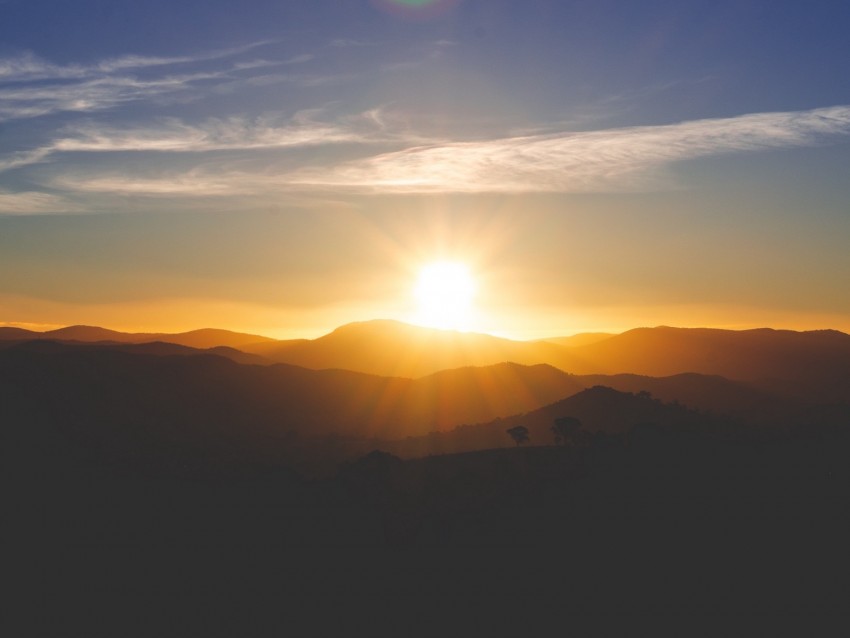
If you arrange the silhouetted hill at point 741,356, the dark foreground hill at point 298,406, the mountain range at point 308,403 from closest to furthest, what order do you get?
the dark foreground hill at point 298,406
the mountain range at point 308,403
the silhouetted hill at point 741,356

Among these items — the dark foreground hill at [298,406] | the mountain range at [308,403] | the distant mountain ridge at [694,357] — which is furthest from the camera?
the distant mountain ridge at [694,357]

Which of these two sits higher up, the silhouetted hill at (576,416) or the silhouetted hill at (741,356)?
the silhouetted hill at (741,356)

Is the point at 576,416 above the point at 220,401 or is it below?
below

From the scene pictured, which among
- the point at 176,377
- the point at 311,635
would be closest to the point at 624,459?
the point at 311,635

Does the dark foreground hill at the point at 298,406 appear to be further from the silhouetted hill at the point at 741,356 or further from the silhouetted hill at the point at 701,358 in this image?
the silhouetted hill at the point at 701,358

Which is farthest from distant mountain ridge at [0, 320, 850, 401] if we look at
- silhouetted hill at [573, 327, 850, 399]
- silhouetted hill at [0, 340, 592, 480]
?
silhouetted hill at [0, 340, 592, 480]

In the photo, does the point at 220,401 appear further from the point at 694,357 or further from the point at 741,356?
the point at 741,356

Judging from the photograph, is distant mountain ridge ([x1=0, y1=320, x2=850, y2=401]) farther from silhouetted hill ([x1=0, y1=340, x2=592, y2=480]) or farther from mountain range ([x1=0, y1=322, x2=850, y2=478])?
silhouetted hill ([x1=0, y1=340, x2=592, y2=480])

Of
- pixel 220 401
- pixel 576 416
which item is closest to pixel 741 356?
pixel 576 416

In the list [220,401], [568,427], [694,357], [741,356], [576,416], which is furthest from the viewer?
[694,357]

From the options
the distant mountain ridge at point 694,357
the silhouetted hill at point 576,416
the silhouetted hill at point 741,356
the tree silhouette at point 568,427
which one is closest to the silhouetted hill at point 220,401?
the silhouetted hill at point 576,416

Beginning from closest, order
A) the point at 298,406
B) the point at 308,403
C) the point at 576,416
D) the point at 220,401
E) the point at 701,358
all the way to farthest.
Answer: the point at 576,416 < the point at 220,401 < the point at 298,406 < the point at 308,403 < the point at 701,358

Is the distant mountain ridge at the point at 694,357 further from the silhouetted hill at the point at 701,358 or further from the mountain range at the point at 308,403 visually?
the mountain range at the point at 308,403

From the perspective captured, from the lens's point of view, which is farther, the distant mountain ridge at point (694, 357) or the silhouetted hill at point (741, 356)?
the distant mountain ridge at point (694, 357)
